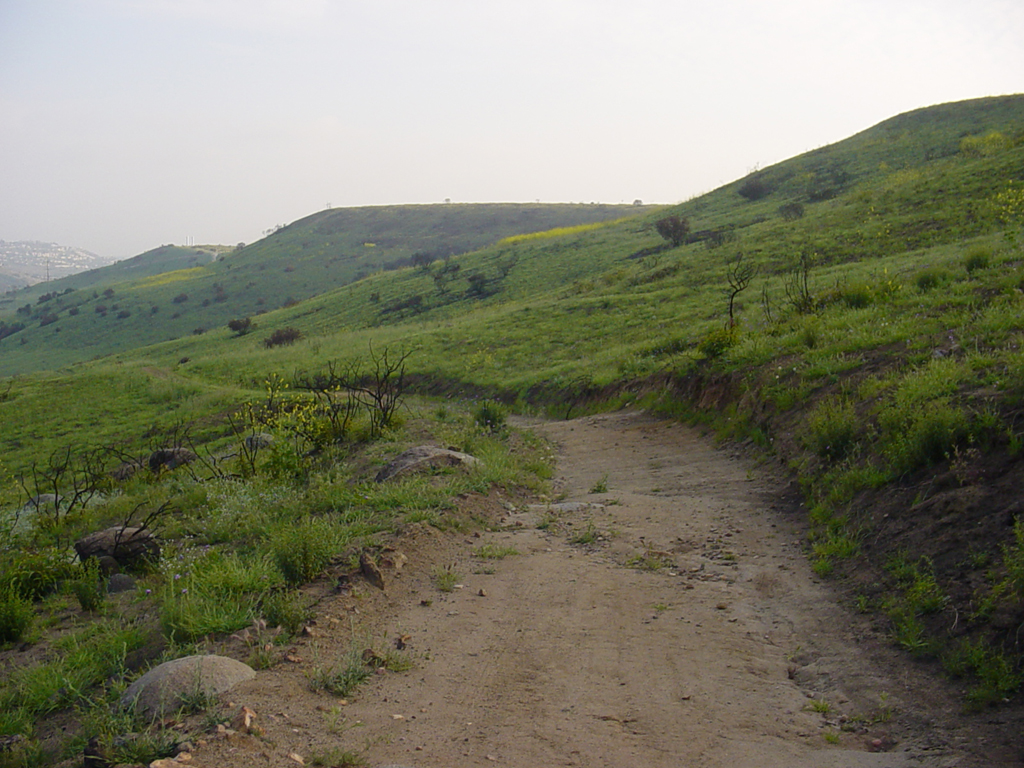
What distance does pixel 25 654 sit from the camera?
6.00 metres

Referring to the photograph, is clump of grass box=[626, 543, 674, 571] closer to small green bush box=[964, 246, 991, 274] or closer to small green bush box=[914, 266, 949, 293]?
small green bush box=[914, 266, 949, 293]

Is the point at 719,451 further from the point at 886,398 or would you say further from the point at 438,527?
the point at 438,527

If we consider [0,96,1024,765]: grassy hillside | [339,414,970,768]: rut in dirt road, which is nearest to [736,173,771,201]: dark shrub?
[0,96,1024,765]: grassy hillside

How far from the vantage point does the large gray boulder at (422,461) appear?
9.30m

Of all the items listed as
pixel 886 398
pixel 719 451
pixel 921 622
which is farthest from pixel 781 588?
pixel 719 451

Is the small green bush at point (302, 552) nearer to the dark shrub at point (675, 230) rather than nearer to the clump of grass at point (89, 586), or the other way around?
the clump of grass at point (89, 586)

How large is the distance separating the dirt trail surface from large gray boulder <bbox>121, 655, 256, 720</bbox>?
0.15 metres

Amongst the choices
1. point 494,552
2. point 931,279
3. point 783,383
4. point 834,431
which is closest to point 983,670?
point 834,431

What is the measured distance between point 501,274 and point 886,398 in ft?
136

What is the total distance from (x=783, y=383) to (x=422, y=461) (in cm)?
558

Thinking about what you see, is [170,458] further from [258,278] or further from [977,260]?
[258,278]

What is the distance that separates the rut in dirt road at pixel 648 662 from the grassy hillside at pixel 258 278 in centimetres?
6634

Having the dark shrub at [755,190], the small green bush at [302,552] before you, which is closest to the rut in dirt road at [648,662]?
the small green bush at [302,552]

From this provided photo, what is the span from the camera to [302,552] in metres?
6.08
